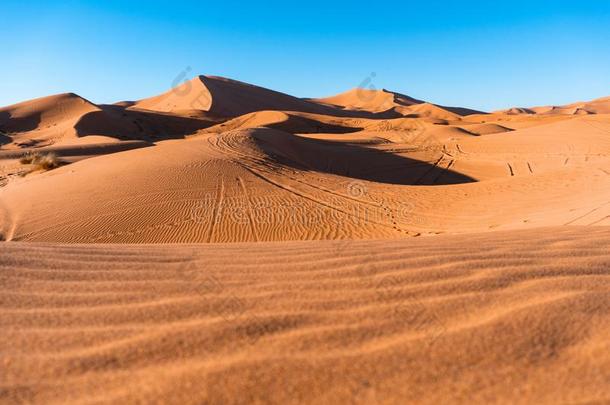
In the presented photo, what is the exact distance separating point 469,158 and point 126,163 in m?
13.4

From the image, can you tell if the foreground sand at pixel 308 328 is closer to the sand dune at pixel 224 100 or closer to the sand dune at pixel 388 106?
the sand dune at pixel 224 100

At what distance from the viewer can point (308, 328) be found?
1.93 metres

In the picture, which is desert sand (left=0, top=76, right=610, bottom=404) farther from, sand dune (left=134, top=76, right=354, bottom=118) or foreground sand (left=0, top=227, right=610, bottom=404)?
sand dune (left=134, top=76, right=354, bottom=118)

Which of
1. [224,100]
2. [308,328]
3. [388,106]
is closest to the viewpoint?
[308,328]

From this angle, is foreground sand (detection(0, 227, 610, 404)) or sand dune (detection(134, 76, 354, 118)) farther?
sand dune (detection(134, 76, 354, 118))

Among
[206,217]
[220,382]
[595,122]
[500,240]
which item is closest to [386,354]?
[220,382]

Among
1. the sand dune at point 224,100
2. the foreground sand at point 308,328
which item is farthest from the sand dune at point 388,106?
the foreground sand at point 308,328

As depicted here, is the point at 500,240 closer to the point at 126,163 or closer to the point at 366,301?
the point at 366,301

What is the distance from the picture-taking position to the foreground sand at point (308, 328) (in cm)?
154

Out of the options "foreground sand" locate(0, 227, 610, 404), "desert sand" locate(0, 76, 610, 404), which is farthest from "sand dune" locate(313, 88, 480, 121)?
"foreground sand" locate(0, 227, 610, 404)

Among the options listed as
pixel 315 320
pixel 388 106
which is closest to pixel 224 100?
pixel 388 106

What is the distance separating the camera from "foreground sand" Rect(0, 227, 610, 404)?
154cm

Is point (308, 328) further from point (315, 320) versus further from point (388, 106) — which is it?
point (388, 106)

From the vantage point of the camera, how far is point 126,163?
12250mm
